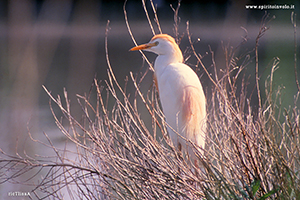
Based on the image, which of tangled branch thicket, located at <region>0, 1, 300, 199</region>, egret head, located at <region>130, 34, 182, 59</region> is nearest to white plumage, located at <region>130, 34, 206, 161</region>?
egret head, located at <region>130, 34, 182, 59</region>

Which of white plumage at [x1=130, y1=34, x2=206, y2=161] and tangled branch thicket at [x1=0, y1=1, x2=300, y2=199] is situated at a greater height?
white plumage at [x1=130, y1=34, x2=206, y2=161]

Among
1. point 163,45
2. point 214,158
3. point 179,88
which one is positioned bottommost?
point 214,158

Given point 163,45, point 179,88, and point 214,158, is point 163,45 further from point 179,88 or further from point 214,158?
point 214,158

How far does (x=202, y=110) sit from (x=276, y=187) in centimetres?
68

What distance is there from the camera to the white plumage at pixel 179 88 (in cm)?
120

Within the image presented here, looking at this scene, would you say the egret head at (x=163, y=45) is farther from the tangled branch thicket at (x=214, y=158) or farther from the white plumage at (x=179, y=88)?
the tangled branch thicket at (x=214, y=158)

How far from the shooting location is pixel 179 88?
1.22 metres

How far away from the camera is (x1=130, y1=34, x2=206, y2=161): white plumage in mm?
1199

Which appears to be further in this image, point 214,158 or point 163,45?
point 163,45

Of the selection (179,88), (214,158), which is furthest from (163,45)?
(214,158)

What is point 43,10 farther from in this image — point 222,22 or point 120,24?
point 222,22

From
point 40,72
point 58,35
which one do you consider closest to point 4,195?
point 40,72

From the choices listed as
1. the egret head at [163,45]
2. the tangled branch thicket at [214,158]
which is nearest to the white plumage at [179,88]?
the egret head at [163,45]

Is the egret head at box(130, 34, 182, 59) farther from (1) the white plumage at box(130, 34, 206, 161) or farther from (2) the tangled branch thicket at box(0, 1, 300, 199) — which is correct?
(2) the tangled branch thicket at box(0, 1, 300, 199)
